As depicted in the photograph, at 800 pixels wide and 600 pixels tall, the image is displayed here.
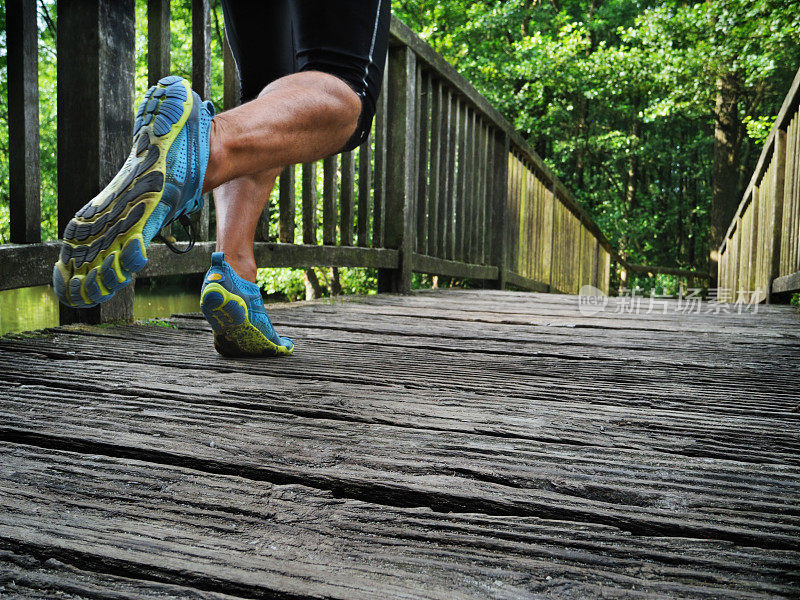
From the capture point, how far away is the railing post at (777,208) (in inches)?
146

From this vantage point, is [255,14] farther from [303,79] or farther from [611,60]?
[611,60]

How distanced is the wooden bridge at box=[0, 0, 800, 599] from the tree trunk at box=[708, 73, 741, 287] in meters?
10.5

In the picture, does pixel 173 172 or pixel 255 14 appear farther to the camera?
pixel 255 14

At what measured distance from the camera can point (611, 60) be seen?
10.7 meters

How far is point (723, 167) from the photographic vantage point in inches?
464

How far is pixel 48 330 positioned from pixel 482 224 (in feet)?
11.6

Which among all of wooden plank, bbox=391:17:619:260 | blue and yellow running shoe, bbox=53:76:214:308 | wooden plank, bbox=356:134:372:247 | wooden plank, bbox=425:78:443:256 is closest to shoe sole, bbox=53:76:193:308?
blue and yellow running shoe, bbox=53:76:214:308

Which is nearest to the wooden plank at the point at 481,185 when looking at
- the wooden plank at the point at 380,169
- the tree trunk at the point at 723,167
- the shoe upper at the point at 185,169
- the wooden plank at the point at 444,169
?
the wooden plank at the point at 444,169

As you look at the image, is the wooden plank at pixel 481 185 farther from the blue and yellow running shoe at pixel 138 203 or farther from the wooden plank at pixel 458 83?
the blue and yellow running shoe at pixel 138 203

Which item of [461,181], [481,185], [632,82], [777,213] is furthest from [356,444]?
[632,82]

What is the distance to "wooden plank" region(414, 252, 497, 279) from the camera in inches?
138

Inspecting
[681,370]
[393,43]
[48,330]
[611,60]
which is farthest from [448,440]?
[611,60]

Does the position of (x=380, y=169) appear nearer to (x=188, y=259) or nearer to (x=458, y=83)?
(x=458, y=83)

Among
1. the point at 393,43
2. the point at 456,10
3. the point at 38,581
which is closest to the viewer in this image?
the point at 38,581
